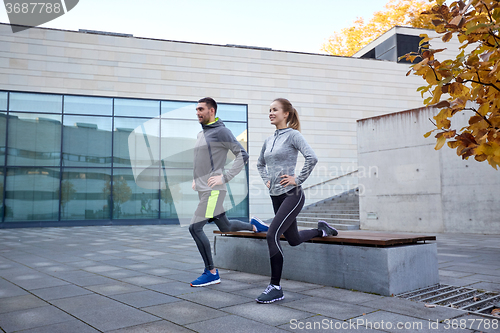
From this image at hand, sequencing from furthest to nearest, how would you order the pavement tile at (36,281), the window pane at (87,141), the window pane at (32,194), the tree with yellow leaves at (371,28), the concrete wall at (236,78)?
the tree with yellow leaves at (371,28) → the window pane at (87,141) → the concrete wall at (236,78) → the window pane at (32,194) → the pavement tile at (36,281)

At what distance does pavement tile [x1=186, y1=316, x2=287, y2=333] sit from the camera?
3137 millimetres

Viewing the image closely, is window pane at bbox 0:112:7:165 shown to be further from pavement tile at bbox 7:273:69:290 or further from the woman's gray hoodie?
the woman's gray hoodie

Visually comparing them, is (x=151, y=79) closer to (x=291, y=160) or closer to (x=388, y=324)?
(x=291, y=160)

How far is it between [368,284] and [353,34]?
30.3 m

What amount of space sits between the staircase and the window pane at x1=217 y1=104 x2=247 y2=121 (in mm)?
5468

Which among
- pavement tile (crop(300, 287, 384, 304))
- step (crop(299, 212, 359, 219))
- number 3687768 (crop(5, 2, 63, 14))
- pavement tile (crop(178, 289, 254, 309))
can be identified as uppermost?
number 3687768 (crop(5, 2, 63, 14))

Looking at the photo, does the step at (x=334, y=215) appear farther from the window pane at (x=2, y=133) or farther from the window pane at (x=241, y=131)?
the window pane at (x=2, y=133)

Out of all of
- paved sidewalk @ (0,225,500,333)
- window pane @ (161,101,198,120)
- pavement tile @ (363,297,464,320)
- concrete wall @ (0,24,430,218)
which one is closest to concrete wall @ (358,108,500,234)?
paved sidewalk @ (0,225,500,333)

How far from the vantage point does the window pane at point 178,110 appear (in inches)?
749

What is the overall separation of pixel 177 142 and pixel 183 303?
1558cm

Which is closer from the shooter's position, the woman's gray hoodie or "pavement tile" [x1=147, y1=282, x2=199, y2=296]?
the woman's gray hoodie

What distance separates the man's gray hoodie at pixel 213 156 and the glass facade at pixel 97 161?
14.0 m

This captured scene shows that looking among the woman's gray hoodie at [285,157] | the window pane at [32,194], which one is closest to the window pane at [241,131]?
the window pane at [32,194]

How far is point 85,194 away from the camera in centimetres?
1770
